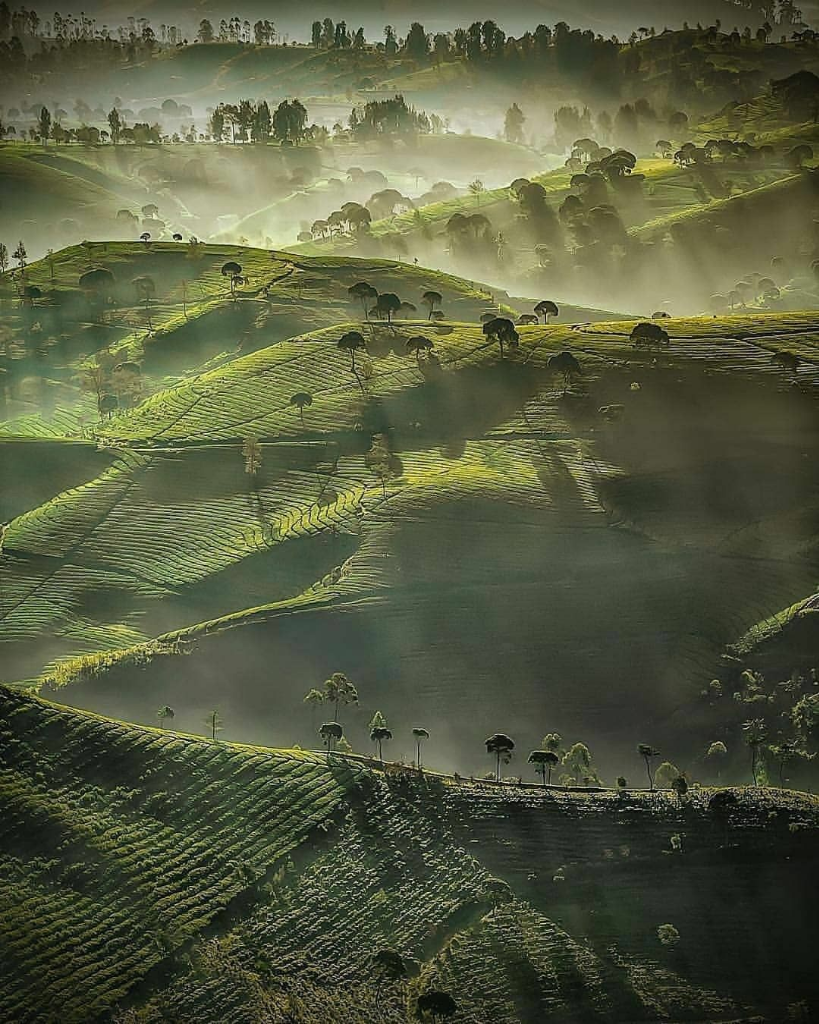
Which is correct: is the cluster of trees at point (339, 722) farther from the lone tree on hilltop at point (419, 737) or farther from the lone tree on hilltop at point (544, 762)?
the lone tree on hilltop at point (544, 762)

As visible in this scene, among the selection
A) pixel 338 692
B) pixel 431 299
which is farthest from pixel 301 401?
pixel 338 692

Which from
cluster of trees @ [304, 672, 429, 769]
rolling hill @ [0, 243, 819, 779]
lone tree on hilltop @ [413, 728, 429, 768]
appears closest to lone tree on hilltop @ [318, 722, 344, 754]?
cluster of trees @ [304, 672, 429, 769]

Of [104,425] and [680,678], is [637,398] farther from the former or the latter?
[104,425]

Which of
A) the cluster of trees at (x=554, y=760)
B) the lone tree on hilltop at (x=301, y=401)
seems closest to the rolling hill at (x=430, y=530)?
the lone tree on hilltop at (x=301, y=401)

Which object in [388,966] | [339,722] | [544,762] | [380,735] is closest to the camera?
[388,966]

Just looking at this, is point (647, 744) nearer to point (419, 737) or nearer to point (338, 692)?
point (419, 737)

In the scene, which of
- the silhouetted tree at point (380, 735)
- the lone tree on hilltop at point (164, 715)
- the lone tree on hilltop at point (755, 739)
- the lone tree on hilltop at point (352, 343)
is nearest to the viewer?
the silhouetted tree at point (380, 735)
